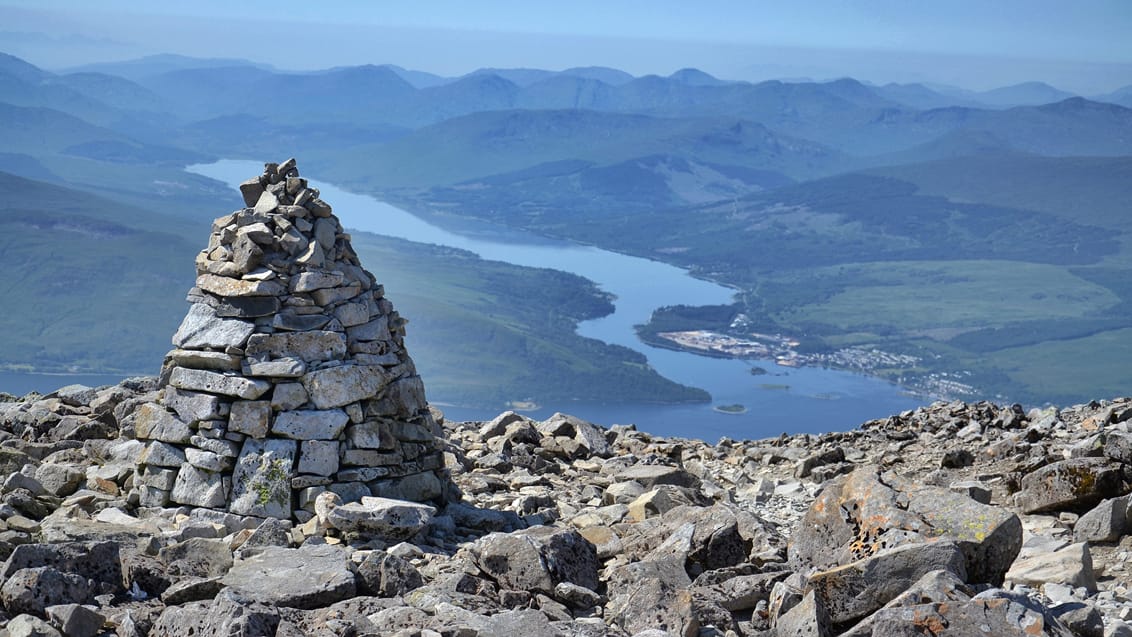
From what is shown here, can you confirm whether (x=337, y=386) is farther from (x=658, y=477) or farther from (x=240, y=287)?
(x=658, y=477)

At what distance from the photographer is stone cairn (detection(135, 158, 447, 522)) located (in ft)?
43.5

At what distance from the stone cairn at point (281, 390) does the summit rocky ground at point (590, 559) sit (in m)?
0.46

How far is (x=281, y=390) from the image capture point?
1334 centimetres

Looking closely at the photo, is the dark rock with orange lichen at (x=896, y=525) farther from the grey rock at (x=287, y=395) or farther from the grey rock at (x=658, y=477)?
the grey rock at (x=287, y=395)

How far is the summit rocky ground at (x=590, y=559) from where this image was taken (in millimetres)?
8188

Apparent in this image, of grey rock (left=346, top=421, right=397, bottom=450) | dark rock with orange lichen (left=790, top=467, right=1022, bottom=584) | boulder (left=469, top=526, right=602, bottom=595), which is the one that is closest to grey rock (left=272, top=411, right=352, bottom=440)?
grey rock (left=346, top=421, right=397, bottom=450)

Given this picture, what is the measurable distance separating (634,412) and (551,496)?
9320 centimetres

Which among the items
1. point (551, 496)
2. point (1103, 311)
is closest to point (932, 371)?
point (1103, 311)

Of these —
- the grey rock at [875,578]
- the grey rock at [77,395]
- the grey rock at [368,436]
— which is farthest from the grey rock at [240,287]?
the grey rock at [875,578]

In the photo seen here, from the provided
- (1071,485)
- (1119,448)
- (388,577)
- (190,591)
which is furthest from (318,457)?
(1119,448)

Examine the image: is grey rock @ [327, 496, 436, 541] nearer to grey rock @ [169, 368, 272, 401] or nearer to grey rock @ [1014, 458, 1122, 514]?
grey rock @ [169, 368, 272, 401]

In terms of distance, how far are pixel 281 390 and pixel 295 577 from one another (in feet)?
13.9

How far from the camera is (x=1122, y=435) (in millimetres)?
15281

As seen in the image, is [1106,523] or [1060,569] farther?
[1106,523]
